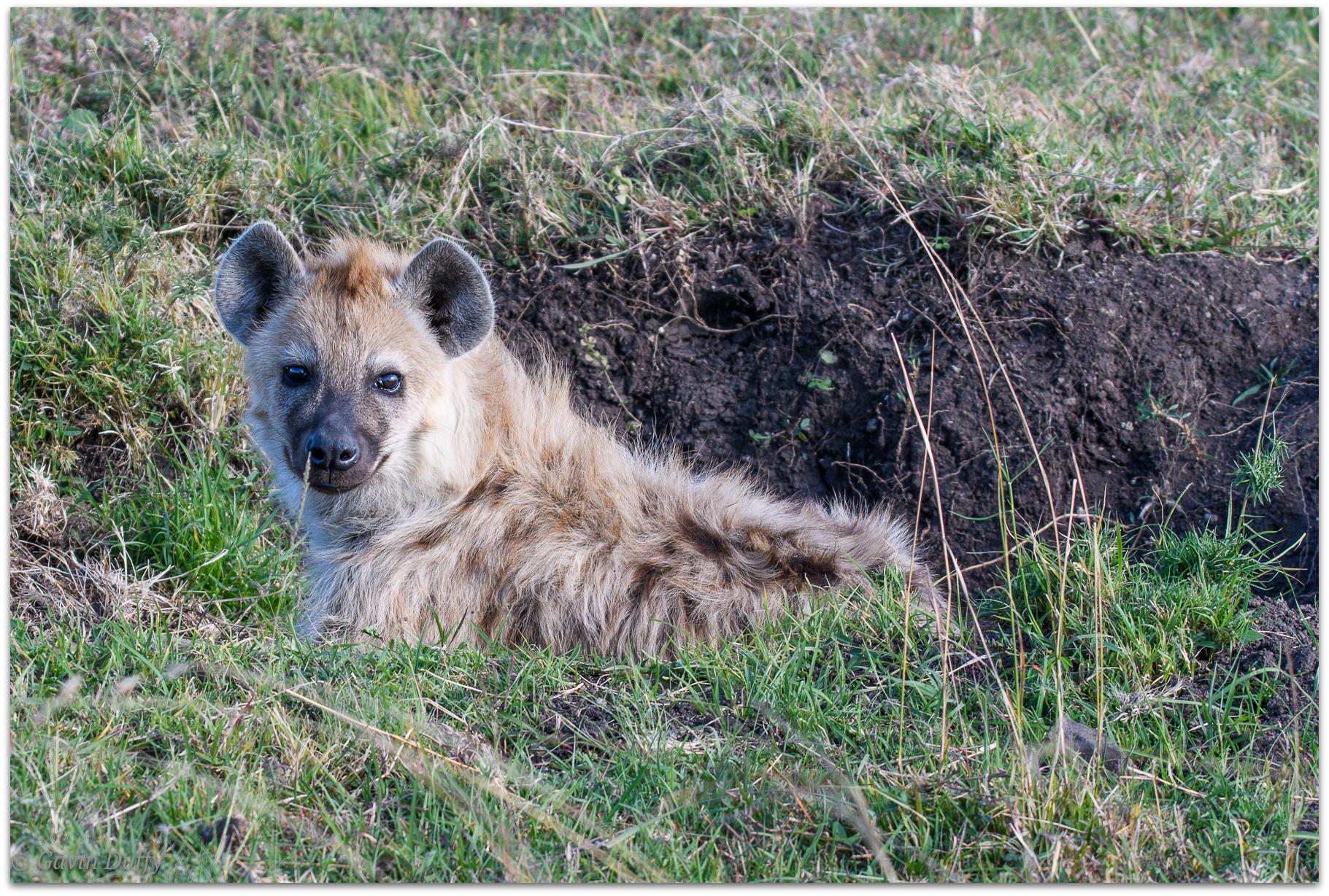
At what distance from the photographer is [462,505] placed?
3250mm

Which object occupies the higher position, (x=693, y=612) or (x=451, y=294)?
(x=451, y=294)

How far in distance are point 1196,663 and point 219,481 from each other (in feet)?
10.8

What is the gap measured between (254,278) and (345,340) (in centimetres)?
42

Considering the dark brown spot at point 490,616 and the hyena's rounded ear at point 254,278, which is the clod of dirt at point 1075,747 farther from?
the hyena's rounded ear at point 254,278

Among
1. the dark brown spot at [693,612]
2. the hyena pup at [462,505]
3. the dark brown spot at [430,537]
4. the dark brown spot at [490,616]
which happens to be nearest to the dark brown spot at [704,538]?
the hyena pup at [462,505]

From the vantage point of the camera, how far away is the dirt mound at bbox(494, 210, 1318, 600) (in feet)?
11.8

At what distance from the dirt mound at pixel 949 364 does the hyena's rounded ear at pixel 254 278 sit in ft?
3.72

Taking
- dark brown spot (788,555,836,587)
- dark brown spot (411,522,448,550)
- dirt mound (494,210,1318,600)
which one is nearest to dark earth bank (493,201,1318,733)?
dirt mound (494,210,1318,600)

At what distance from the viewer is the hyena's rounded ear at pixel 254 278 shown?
3137 mm

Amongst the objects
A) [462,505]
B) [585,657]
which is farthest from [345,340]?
[585,657]

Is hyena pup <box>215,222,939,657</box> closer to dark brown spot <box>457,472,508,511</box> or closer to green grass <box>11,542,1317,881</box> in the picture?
dark brown spot <box>457,472,508,511</box>

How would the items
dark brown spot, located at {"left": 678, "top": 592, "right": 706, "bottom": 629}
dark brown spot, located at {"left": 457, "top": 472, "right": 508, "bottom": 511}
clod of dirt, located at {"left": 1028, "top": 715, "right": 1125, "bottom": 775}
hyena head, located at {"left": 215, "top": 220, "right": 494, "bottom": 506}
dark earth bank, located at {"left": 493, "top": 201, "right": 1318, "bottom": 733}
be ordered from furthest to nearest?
1. dark earth bank, located at {"left": 493, "top": 201, "right": 1318, "bottom": 733}
2. dark brown spot, located at {"left": 457, "top": 472, "right": 508, "bottom": 511}
3. dark brown spot, located at {"left": 678, "top": 592, "right": 706, "bottom": 629}
4. hyena head, located at {"left": 215, "top": 220, "right": 494, "bottom": 506}
5. clod of dirt, located at {"left": 1028, "top": 715, "right": 1125, "bottom": 775}

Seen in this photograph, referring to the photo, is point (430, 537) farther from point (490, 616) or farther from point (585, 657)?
point (585, 657)

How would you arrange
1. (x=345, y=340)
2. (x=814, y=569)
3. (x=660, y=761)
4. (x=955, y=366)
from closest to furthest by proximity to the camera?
(x=660, y=761), (x=345, y=340), (x=814, y=569), (x=955, y=366)
